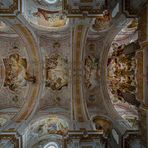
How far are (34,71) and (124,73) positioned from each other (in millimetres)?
4962

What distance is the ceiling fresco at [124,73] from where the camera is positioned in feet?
42.0

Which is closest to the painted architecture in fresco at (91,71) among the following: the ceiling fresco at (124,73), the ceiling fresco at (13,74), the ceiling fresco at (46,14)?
the ceiling fresco at (124,73)

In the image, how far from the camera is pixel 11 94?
49.1 feet

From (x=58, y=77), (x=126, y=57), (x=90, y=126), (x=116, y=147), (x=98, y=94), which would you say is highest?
(x=126, y=57)

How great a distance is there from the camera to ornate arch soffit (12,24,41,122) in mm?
12907

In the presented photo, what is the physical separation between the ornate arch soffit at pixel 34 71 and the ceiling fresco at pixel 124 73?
4.12 metres

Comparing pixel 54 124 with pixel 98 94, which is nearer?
pixel 54 124

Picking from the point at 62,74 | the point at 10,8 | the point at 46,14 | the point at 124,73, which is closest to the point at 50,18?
the point at 46,14

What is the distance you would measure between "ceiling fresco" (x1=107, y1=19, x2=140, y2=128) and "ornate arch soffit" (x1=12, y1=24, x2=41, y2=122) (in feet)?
13.5

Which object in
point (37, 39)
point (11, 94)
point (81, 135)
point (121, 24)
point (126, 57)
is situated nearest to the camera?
point (81, 135)

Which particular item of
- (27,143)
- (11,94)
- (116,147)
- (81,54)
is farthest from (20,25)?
(116,147)

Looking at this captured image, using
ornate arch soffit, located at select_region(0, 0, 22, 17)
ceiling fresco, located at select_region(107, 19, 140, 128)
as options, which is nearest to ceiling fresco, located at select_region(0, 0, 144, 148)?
ceiling fresco, located at select_region(107, 19, 140, 128)

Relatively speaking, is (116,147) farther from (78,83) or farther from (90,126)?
(78,83)

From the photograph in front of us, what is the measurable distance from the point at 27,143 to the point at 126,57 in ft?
21.1
